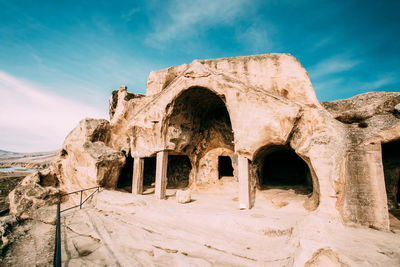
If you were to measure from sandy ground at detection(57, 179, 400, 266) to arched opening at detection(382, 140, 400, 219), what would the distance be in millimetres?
1948

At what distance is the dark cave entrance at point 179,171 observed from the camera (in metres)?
14.6

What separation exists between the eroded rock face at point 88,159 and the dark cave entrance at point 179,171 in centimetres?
364

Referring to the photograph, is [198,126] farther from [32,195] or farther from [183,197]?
[32,195]

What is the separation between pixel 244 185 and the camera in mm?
7828

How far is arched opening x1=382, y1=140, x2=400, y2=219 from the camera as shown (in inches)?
280

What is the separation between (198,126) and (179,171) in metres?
4.12

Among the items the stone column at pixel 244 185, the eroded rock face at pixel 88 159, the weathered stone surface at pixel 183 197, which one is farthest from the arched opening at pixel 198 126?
the eroded rock face at pixel 88 159

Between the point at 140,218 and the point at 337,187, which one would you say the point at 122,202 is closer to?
the point at 140,218

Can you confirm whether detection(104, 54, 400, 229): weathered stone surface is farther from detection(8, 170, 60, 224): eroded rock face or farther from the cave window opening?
detection(8, 170, 60, 224): eroded rock face

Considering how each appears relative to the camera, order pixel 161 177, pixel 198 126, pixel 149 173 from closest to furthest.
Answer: pixel 161 177 < pixel 198 126 < pixel 149 173

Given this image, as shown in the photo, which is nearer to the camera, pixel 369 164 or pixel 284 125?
pixel 369 164

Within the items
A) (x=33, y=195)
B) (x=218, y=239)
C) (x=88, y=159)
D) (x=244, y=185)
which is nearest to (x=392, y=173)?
(x=244, y=185)

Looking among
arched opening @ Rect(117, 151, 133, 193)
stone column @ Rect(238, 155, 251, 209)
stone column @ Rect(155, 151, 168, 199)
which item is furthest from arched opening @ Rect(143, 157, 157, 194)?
stone column @ Rect(238, 155, 251, 209)

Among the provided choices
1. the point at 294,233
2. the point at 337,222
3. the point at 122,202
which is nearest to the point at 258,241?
the point at 294,233
